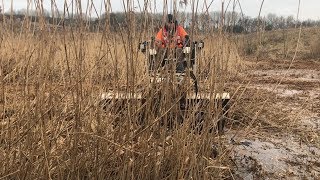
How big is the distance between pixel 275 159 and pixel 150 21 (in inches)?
65.8

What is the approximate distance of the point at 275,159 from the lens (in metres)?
3.05

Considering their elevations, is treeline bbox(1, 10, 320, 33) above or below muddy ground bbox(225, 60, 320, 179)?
above

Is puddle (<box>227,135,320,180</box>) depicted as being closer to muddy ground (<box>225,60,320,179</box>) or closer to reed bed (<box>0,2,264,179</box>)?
muddy ground (<box>225,60,320,179</box>)

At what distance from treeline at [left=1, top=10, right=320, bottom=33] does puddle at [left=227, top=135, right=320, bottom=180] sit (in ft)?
2.46

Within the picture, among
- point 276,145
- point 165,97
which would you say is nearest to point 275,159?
point 276,145

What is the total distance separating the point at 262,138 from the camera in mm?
3590

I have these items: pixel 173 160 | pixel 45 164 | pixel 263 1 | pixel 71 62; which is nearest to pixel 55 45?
pixel 71 62

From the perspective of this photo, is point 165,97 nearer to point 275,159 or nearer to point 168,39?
point 168,39

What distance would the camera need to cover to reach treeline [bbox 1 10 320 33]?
1729 millimetres

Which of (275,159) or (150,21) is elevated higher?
(150,21)

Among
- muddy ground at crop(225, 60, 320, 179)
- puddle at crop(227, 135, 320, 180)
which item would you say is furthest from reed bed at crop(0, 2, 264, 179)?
puddle at crop(227, 135, 320, 180)

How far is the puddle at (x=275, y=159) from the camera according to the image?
2.73 m

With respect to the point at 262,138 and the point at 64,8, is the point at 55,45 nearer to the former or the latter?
the point at 64,8

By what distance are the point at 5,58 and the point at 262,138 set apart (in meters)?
2.39
